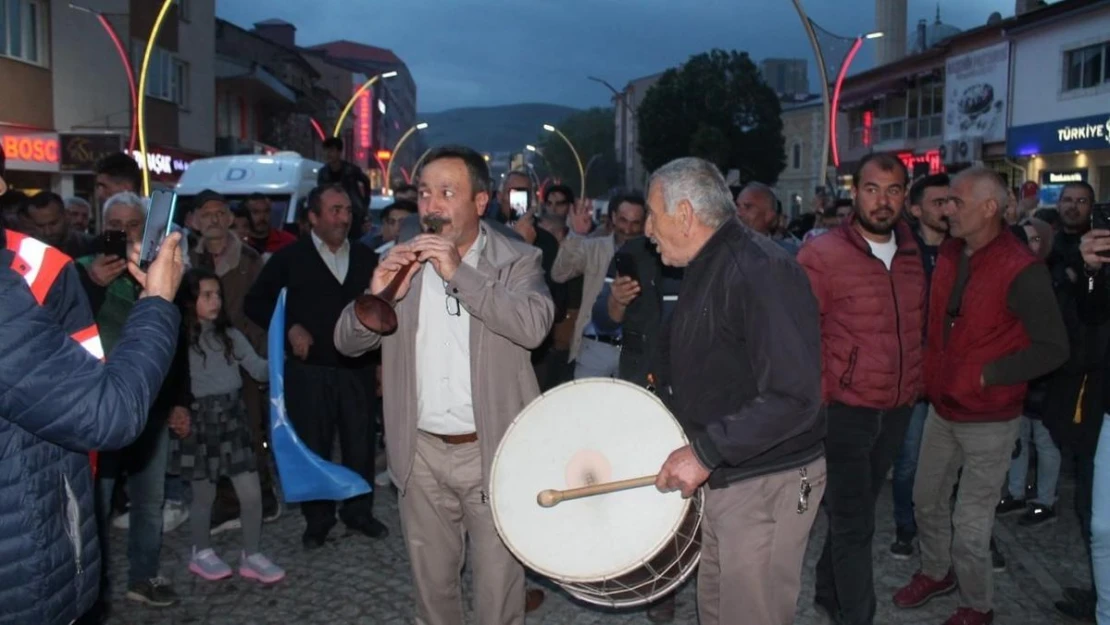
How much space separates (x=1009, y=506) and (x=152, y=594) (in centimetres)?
560

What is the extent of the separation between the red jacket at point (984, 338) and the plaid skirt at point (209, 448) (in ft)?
12.3

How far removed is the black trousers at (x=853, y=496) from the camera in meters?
4.52

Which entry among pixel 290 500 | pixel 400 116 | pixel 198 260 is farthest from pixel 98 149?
pixel 400 116

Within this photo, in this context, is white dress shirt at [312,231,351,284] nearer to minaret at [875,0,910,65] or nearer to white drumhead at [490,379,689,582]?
white drumhead at [490,379,689,582]

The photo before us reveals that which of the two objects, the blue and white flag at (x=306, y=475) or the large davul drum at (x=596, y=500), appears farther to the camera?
the blue and white flag at (x=306, y=475)

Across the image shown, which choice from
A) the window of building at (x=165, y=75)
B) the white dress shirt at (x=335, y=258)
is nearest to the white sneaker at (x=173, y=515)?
the white dress shirt at (x=335, y=258)

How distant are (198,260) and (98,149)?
15.9m

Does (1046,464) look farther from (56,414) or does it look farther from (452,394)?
(56,414)

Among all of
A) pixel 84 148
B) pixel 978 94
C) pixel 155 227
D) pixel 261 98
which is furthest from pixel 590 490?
pixel 261 98

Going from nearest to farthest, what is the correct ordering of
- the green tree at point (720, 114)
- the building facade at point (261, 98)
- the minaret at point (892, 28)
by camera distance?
1. the building facade at point (261, 98)
2. the minaret at point (892, 28)
3. the green tree at point (720, 114)

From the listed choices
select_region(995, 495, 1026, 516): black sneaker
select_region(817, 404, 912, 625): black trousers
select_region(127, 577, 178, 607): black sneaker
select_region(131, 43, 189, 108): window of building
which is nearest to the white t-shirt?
select_region(817, 404, 912, 625): black trousers

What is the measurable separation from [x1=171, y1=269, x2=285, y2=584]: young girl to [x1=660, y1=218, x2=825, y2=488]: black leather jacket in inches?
122

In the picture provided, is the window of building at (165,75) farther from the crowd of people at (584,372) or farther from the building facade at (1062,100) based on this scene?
the building facade at (1062,100)

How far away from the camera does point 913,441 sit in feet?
19.8
